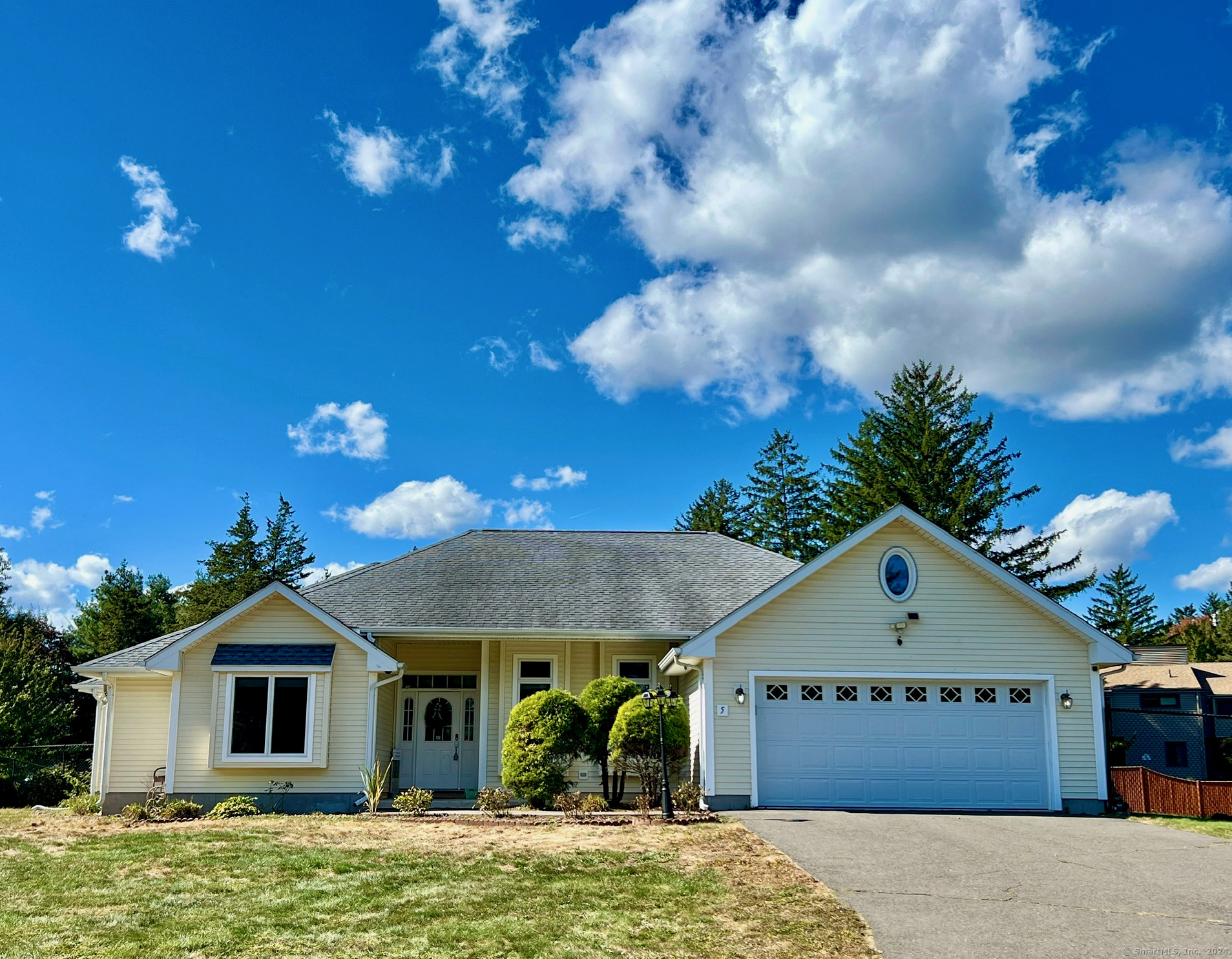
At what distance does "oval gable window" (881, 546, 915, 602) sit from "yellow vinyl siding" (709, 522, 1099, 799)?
0.11m

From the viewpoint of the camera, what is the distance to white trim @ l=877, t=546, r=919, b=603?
17.4 metres

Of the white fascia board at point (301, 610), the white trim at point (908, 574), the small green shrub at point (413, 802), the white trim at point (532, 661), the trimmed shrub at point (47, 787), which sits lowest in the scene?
the trimmed shrub at point (47, 787)

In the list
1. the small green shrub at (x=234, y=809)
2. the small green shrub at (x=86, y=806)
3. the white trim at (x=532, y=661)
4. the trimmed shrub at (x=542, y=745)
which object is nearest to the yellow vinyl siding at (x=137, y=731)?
the small green shrub at (x=86, y=806)

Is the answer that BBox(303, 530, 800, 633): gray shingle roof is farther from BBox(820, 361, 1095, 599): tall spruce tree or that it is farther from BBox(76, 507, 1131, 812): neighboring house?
BBox(820, 361, 1095, 599): tall spruce tree

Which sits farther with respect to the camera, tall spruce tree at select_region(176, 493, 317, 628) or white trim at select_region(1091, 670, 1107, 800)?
tall spruce tree at select_region(176, 493, 317, 628)

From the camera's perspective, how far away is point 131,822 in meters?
16.0

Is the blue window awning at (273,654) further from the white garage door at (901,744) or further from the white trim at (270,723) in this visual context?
the white garage door at (901,744)

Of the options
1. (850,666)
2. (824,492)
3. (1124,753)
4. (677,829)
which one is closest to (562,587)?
(850,666)

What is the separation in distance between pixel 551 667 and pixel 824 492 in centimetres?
2812

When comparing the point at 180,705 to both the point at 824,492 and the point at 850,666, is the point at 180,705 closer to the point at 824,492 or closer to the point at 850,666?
the point at 850,666

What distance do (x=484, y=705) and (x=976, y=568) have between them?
9.44 metres

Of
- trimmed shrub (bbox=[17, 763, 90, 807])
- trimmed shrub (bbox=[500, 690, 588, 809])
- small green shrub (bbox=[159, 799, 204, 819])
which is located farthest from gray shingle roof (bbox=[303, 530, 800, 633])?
trimmed shrub (bbox=[17, 763, 90, 807])

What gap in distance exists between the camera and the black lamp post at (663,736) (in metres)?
15.1

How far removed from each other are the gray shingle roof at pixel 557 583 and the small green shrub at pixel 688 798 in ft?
10.1
